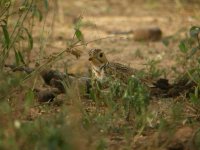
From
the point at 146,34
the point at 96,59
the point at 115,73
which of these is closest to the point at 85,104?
the point at 115,73

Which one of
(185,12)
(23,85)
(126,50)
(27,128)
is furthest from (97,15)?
(27,128)

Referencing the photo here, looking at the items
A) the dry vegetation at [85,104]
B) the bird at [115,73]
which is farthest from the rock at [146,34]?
the bird at [115,73]

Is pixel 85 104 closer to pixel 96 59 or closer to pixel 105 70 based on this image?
pixel 105 70

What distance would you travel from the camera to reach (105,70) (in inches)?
242

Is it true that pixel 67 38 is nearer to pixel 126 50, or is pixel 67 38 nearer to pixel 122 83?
pixel 126 50

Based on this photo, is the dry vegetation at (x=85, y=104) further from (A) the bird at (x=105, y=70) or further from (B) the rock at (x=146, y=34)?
(B) the rock at (x=146, y=34)

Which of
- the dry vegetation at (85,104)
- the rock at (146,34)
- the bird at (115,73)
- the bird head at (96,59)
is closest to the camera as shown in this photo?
the dry vegetation at (85,104)

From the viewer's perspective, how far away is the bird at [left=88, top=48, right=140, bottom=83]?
238 inches

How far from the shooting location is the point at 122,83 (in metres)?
5.86

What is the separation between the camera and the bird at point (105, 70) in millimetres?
6039

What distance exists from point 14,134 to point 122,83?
2.07 m

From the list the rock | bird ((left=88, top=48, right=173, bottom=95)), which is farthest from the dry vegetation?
the rock

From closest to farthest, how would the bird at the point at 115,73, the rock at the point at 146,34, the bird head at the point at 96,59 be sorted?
the bird at the point at 115,73 → the bird head at the point at 96,59 → the rock at the point at 146,34

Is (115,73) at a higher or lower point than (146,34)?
higher
